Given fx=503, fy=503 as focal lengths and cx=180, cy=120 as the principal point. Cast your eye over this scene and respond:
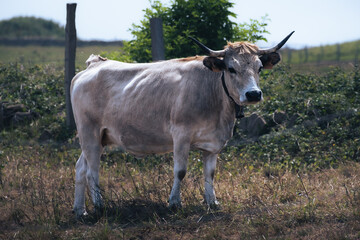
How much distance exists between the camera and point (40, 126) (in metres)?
11.6

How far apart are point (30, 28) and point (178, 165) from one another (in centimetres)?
4053

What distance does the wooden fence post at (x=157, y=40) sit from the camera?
→ 10047 millimetres

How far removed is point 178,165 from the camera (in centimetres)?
617

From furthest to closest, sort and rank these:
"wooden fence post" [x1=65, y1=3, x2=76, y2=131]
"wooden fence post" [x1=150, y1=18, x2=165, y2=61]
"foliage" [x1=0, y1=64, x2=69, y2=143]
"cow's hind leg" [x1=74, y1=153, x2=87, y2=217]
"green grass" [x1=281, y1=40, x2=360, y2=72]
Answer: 1. "green grass" [x1=281, y1=40, x2=360, y2=72]
2. "foliage" [x1=0, y1=64, x2=69, y2=143]
3. "wooden fence post" [x1=65, y1=3, x2=76, y2=131]
4. "wooden fence post" [x1=150, y1=18, x2=165, y2=61]
5. "cow's hind leg" [x1=74, y1=153, x2=87, y2=217]

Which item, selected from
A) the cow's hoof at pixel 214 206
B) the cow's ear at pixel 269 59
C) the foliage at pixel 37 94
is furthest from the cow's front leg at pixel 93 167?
the foliage at pixel 37 94

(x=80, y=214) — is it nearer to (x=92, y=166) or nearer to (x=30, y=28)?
(x=92, y=166)

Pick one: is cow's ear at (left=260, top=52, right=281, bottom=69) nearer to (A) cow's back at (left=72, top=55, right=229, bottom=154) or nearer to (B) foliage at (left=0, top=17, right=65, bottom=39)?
(A) cow's back at (left=72, top=55, right=229, bottom=154)

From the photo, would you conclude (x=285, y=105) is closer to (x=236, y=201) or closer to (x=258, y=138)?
(x=258, y=138)

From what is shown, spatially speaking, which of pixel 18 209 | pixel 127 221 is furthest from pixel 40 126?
pixel 127 221

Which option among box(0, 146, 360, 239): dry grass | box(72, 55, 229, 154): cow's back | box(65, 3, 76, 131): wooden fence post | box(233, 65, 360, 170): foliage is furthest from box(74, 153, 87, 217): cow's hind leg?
box(65, 3, 76, 131): wooden fence post

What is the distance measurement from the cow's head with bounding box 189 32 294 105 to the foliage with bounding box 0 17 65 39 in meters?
37.8

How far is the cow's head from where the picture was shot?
589 cm

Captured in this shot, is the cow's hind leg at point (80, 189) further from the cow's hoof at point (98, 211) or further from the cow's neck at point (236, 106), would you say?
the cow's neck at point (236, 106)

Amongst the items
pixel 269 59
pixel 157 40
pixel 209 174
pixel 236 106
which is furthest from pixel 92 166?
pixel 157 40
